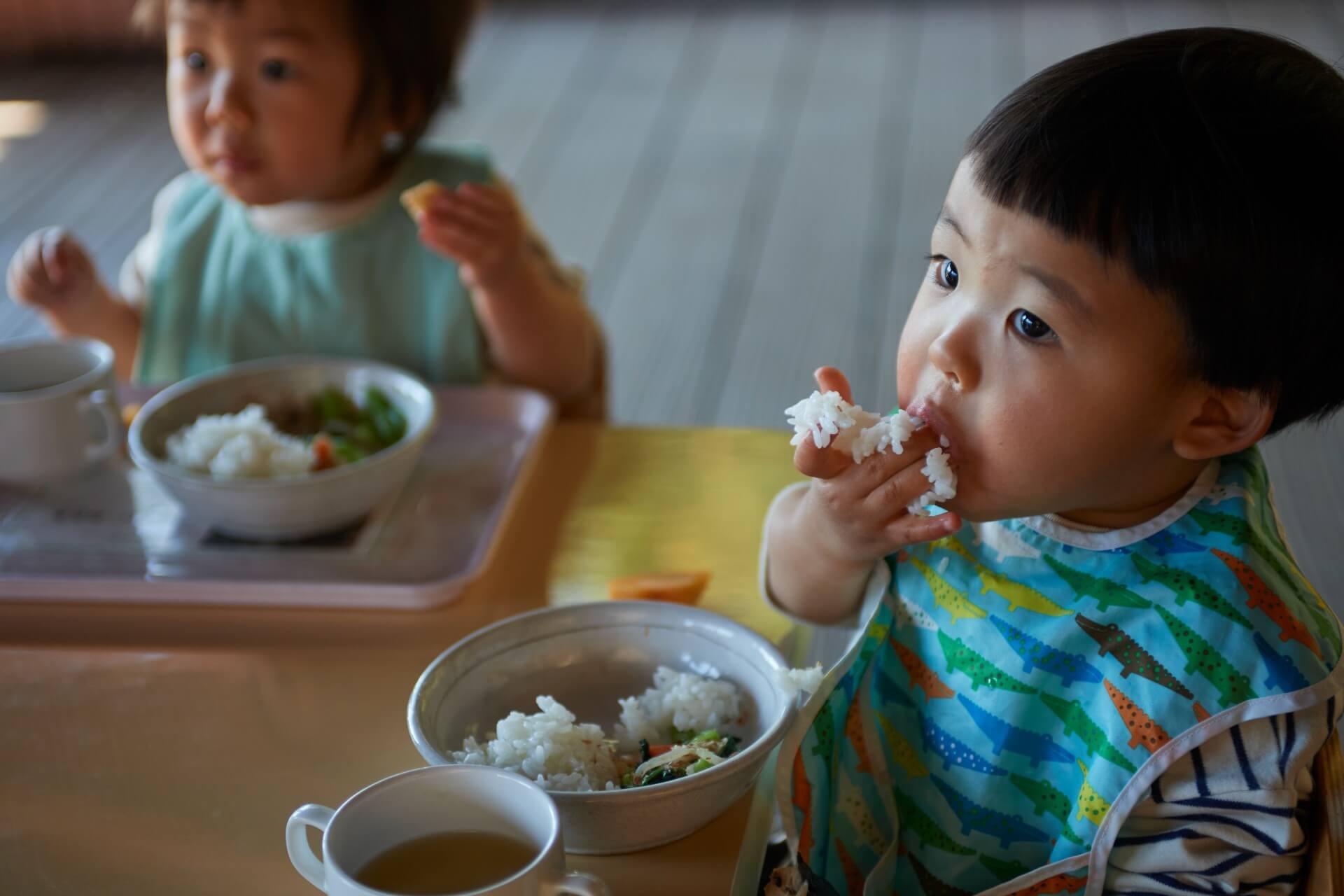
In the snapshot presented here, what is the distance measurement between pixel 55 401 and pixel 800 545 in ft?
2.48

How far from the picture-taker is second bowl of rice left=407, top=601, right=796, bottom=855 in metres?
0.85

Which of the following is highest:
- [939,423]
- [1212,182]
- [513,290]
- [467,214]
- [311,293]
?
[1212,182]

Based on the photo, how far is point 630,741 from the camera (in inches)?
37.8

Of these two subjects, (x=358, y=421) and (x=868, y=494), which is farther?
(x=358, y=421)

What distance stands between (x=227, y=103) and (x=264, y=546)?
1.85 ft

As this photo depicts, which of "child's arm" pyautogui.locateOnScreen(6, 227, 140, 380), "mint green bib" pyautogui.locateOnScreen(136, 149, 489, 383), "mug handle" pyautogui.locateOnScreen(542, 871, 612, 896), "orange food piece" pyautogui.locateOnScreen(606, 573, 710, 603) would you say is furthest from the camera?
"mint green bib" pyautogui.locateOnScreen(136, 149, 489, 383)

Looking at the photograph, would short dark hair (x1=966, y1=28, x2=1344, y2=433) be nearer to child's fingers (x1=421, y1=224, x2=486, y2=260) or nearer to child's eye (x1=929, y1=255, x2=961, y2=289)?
child's eye (x1=929, y1=255, x2=961, y2=289)

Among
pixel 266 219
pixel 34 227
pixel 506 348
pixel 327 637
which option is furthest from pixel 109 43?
pixel 327 637

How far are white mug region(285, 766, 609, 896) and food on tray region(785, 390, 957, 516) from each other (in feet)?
1.02

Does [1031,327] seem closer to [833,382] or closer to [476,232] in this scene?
[833,382]

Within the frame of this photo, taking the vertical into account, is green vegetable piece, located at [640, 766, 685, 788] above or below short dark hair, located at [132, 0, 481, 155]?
below

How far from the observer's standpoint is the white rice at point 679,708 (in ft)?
3.07

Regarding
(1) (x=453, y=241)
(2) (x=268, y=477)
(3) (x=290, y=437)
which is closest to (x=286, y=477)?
(2) (x=268, y=477)


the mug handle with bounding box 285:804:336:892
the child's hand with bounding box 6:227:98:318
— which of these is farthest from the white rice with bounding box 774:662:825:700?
the child's hand with bounding box 6:227:98:318
